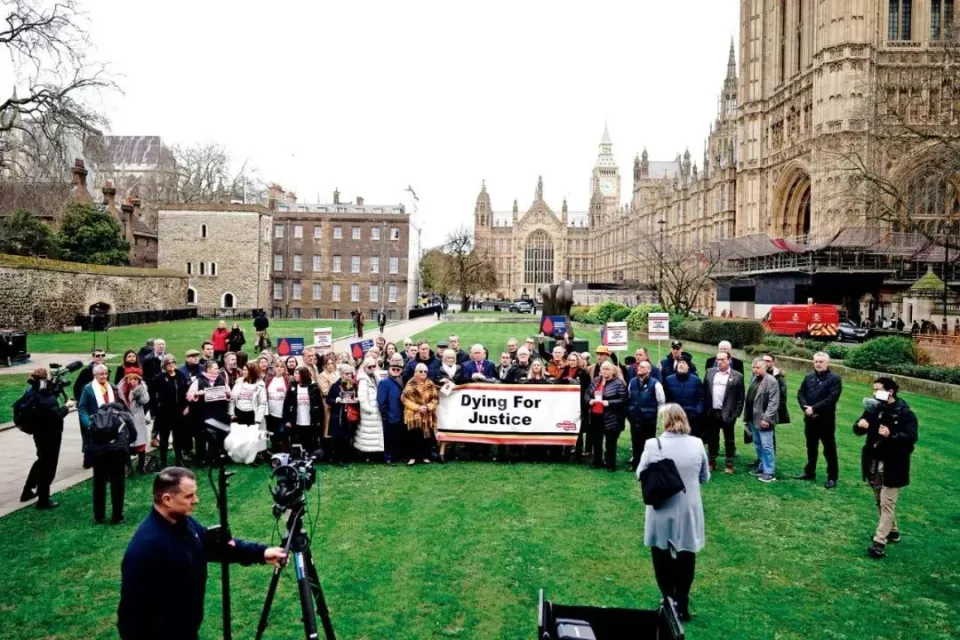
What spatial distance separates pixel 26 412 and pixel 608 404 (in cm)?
780

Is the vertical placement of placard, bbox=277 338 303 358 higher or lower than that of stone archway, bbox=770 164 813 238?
lower

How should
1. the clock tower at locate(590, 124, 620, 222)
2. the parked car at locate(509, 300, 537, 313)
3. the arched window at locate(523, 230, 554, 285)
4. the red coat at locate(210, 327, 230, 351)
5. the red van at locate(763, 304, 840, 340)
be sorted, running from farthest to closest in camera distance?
the clock tower at locate(590, 124, 620, 222) < the arched window at locate(523, 230, 554, 285) < the parked car at locate(509, 300, 537, 313) < the red van at locate(763, 304, 840, 340) < the red coat at locate(210, 327, 230, 351)

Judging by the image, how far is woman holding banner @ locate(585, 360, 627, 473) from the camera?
10.1 m

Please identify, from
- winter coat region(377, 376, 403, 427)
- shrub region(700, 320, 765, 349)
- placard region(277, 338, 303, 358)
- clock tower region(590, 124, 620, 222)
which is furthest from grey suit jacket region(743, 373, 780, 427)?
clock tower region(590, 124, 620, 222)

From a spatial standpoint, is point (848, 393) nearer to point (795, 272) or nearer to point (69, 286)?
point (795, 272)

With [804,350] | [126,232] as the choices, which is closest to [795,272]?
[804,350]

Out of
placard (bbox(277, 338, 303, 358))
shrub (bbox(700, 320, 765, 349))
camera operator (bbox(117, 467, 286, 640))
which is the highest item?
shrub (bbox(700, 320, 765, 349))

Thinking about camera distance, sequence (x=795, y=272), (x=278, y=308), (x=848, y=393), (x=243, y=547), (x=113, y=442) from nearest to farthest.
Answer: (x=243, y=547)
(x=113, y=442)
(x=848, y=393)
(x=795, y=272)
(x=278, y=308)

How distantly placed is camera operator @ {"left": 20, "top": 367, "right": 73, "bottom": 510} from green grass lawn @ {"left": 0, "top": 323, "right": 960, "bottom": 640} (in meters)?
0.37

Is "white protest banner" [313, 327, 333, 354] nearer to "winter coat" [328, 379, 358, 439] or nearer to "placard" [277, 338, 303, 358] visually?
"placard" [277, 338, 303, 358]

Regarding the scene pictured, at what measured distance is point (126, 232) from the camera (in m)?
55.9

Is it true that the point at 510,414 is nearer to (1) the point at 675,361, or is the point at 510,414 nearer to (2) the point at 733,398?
(1) the point at 675,361

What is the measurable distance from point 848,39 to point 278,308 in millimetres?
50513

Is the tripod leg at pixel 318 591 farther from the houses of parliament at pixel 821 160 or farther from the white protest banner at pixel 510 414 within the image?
the houses of parliament at pixel 821 160
